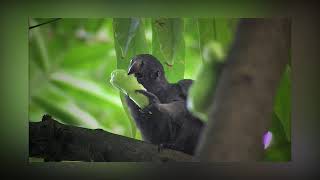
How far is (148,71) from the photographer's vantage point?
9.42 ft

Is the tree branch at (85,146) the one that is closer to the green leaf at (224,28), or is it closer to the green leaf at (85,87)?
the green leaf at (85,87)

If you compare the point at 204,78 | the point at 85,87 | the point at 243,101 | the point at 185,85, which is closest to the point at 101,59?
the point at 85,87

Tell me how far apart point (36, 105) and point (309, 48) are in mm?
1824

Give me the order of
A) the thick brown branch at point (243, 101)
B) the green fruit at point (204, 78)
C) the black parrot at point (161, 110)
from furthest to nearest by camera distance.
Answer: the black parrot at point (161, 110)
the green fruit at point (204, 78)
the thick brown branch at point (243, 101)

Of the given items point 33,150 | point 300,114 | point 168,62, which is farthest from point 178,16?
point 33,150

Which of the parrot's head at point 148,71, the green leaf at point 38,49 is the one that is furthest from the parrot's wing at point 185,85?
the green leaf at point 38,49

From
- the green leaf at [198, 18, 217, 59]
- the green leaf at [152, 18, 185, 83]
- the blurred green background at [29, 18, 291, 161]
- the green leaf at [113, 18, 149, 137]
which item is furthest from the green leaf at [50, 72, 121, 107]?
the green leaf at [198, 18, 217, 59]

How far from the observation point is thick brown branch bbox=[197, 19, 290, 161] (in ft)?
4.57

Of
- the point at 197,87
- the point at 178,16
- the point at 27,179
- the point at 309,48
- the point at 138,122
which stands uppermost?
the point at 178,16

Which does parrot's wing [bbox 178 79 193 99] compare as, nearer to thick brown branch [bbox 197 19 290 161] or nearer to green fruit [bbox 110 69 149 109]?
green fruit [bbox 110 69 149 109]

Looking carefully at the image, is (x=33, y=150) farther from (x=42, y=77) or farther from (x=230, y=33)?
(x=230, y=33)

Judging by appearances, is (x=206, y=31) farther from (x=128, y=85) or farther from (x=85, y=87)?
(x=85, y=87)

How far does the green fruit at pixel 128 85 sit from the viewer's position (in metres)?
2.86

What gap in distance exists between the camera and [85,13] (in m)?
2.89
